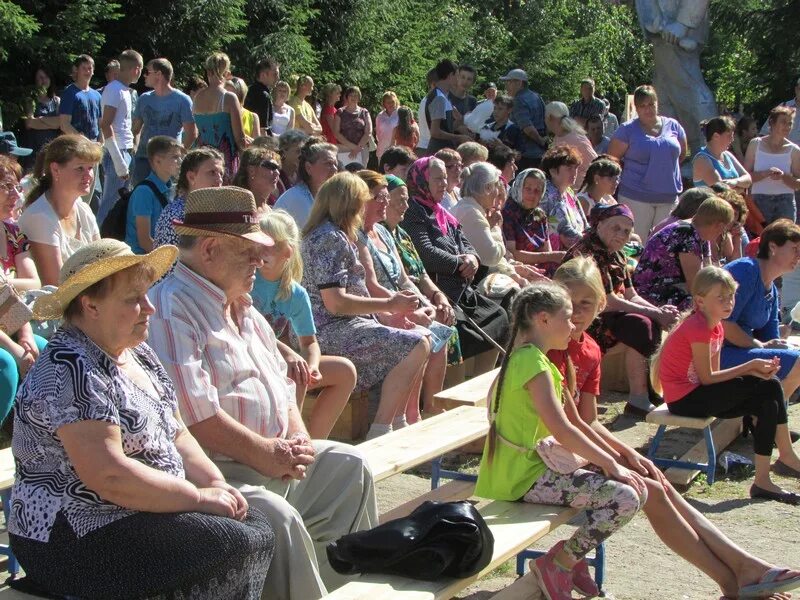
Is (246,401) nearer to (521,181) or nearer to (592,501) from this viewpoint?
(592,501)

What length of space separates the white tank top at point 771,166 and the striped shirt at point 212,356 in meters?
8.77

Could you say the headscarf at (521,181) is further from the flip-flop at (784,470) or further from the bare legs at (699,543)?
the bare legs at (699,543)

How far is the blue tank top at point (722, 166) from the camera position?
10.9 metres

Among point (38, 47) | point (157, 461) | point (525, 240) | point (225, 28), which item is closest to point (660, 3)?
point (225, 28)

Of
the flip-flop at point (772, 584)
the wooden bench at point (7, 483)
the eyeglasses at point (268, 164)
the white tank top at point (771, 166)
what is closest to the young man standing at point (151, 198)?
the eyeglasses at point (268, 164)

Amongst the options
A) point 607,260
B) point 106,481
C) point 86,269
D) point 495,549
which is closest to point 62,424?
point 106,481

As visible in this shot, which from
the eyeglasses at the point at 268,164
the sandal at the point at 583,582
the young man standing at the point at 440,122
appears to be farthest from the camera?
the young man standing at the point at 440,122

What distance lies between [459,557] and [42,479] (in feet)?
4.17

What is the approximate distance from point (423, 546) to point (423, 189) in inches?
163

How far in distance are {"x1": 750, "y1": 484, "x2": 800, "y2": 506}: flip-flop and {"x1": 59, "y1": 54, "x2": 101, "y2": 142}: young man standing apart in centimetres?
752

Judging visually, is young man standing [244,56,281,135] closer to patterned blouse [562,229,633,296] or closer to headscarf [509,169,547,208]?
headscarf [509,169,547,208]

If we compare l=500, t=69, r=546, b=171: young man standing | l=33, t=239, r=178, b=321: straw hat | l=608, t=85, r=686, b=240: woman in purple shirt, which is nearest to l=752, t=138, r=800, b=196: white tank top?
l=608, t=85, r=686, b=240: woman in purple shirt

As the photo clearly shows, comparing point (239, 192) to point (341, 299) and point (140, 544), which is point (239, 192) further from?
point (341, 299)

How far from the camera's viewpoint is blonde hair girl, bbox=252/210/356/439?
199 inches
